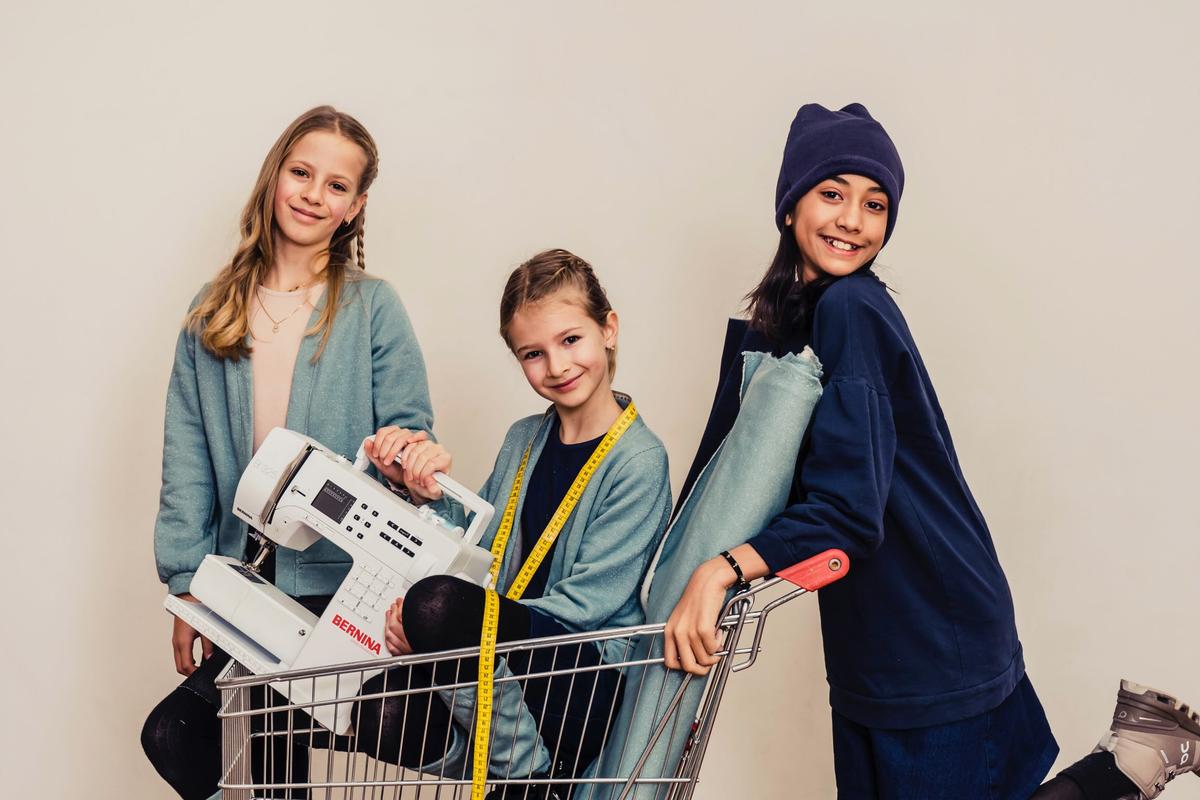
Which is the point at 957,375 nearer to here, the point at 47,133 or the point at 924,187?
the point at 924,187

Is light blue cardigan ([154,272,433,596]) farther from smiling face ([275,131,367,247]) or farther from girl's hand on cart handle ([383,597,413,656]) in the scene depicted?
girl's hand on cart handle ([383,597,413,656])

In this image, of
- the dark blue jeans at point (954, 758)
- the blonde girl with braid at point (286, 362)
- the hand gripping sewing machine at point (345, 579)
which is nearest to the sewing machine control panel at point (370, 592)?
the hand gripping sewing machine at point (345, 579)

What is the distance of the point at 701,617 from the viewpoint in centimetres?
169

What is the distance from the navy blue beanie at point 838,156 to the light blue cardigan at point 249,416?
89cm

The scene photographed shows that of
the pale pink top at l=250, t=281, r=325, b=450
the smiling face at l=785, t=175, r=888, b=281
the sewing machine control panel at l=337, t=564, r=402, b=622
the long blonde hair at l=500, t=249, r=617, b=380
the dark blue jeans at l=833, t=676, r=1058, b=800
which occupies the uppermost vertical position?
the smiling face at l=785, t=175, r=888, b=281

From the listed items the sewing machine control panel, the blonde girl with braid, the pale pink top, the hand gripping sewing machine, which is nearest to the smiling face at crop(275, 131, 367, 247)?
the blonde girl with braid

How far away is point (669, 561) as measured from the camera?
1.91 m

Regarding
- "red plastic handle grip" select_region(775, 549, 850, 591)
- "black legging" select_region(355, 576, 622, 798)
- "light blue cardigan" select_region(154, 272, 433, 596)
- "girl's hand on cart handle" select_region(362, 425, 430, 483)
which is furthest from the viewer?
"light blue cardigan" select_region(154, 272, 433, 596)

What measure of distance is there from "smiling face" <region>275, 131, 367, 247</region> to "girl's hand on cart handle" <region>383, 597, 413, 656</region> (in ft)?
2.99

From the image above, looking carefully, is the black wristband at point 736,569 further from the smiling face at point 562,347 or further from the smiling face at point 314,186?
the smiling face at point 314,186

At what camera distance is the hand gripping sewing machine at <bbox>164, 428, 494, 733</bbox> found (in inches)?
75.4

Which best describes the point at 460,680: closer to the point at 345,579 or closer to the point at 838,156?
the point at 345,579

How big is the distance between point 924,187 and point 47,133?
2214 mm

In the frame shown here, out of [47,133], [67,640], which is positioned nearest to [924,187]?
[47,133]
